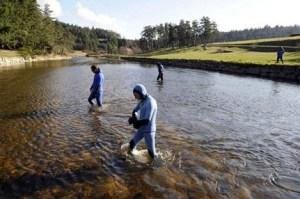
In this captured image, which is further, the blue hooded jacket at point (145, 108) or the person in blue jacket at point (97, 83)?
the person in blue jacket at point (97, 83)

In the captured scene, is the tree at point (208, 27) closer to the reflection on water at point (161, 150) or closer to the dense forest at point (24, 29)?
the dense forest at point (24, 29)

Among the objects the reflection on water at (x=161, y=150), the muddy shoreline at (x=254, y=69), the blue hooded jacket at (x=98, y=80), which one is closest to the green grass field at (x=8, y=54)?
the muddy shoreline at (x=254, y=69)

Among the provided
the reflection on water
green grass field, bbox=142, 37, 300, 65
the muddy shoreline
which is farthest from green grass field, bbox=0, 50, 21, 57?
the reflection on water

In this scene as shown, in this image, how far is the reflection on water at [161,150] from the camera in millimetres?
7953

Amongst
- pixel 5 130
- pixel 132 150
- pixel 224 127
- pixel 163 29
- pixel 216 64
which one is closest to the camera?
pixel 132 150

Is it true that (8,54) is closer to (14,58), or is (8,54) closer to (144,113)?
(14,58)

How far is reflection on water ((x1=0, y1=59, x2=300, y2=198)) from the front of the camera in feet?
26.1

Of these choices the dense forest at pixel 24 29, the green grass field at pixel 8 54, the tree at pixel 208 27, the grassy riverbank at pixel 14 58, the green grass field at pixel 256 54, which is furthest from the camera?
the tree at pixel 208 27

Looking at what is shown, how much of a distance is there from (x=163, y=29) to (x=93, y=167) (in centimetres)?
16567

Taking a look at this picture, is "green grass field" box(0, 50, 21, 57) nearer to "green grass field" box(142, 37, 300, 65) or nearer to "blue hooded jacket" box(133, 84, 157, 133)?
"green grass field" box(142, 37, 300, 65)

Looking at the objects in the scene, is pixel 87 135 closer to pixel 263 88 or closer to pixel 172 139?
pixel 172 139

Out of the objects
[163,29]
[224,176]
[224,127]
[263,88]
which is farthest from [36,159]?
[163,29]

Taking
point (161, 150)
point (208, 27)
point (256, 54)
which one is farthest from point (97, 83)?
point (208, 27)

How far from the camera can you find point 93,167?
9.24 metres
